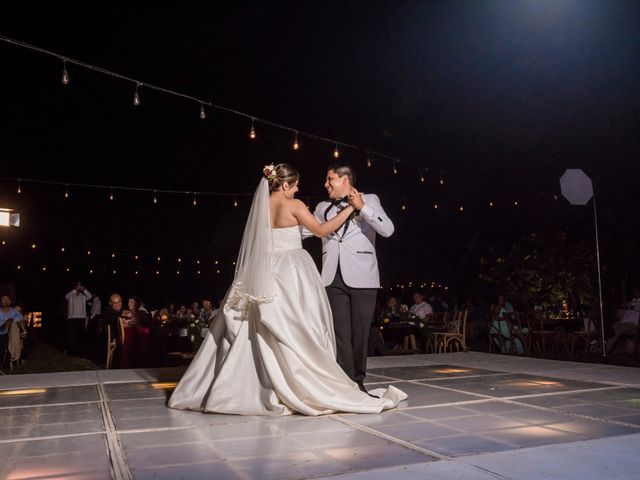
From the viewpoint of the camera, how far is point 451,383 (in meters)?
4.16

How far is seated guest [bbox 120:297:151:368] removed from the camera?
778cm

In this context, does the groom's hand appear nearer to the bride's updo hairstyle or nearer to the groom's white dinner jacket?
the groom's white dinner jacket

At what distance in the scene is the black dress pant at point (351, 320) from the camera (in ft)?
11.7

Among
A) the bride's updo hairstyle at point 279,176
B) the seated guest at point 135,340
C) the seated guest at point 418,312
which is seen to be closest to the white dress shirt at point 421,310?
the seated guest at point 418,312

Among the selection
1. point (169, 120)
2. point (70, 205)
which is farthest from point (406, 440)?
point (70, 205)

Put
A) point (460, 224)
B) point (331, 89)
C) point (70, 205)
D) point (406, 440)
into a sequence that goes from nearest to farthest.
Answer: point (406, 440), point (331, 89), point (70, 205), point (460, 224)

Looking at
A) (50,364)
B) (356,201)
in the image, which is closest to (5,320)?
(50,364)

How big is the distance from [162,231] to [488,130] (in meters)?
11.1

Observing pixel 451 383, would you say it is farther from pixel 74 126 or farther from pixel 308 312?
pixel 74 126

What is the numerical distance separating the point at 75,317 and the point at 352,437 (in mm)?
10630

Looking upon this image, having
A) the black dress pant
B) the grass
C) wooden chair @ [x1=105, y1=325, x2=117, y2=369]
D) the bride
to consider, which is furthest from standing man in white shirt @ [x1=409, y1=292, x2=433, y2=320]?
the bride

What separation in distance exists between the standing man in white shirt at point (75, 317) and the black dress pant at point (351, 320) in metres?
9.26

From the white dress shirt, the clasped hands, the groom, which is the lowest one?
the white dress shirt

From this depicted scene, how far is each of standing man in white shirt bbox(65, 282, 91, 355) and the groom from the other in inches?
365
